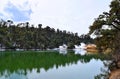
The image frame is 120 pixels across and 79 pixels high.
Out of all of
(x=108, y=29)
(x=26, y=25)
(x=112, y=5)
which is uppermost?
(x=26, y=25)

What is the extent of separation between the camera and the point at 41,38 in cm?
18762

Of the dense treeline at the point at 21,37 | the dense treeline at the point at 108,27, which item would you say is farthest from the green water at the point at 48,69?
the dense treeline at the point at 21,37

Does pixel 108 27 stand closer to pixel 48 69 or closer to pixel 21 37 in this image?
pixel 48 69

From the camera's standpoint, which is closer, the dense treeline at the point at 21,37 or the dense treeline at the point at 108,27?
the dense treeline at the point at 108,27

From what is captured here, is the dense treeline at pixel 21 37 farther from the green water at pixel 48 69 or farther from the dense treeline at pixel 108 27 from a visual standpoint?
the dense treeline at pixel 108 27

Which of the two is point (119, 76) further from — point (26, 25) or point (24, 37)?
point (26, 25)

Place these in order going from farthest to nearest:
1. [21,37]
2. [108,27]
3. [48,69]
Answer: [21,37] → [48,69] → [108,27]

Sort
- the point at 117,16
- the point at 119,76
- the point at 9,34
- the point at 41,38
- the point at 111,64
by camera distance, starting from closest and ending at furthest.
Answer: the point at 119,76 → the point at 111,64 → the point at 117,16 → the point at 9,34 → the point at 41,38

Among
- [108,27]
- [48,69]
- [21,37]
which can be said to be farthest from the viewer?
[21,37]

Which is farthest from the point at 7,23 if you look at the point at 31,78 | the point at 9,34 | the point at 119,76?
the point at 119,76

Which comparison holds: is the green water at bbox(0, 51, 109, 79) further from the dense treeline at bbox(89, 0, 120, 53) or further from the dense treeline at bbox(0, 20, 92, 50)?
the dense treeline at bbox(0, 20, 92, 50)

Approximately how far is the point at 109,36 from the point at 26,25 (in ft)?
525

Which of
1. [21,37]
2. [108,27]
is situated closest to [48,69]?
[108,27]

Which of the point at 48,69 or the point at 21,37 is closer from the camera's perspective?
the point at 48,69
